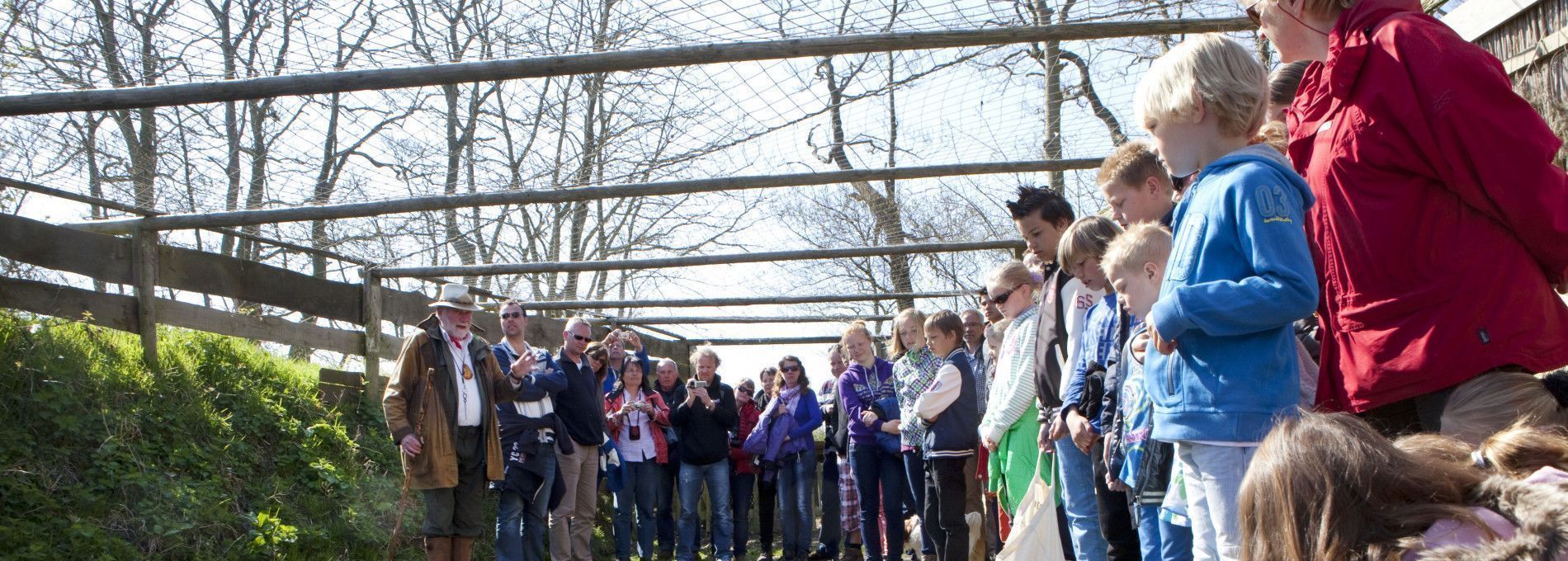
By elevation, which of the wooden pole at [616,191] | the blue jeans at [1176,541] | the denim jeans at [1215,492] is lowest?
the blue jeans at [1176,541]

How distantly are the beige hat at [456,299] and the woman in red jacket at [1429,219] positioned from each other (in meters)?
5.80

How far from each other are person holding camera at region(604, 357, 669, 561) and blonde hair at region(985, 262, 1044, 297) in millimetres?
4534

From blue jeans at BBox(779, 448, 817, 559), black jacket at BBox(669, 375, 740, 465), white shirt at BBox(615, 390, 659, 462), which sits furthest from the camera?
blue jeans at BBox(779, 448, 817, 559)

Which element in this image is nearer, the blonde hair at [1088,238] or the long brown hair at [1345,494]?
the long brown hair at [1345,494]

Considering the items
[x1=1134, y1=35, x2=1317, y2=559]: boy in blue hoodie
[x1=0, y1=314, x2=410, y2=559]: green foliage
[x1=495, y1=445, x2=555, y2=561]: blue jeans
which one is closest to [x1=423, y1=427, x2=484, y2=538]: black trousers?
[x1=495, y1=445, x2=555, y2=561]: blue jeans

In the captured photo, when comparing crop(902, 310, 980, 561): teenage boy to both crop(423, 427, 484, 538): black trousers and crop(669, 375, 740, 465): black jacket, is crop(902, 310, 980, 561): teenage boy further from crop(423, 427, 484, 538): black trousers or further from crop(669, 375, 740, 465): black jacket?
crop(669, 375, 740, 465): black jacket

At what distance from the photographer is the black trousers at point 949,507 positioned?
6598 mm

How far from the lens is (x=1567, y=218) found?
2223mm

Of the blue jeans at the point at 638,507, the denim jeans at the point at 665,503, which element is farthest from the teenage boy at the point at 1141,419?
the denim jeans at the point at 665,503

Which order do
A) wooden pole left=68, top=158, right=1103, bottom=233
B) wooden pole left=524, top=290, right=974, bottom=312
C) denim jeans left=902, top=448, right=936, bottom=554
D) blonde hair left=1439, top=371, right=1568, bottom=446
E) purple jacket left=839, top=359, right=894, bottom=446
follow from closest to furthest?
blonde hair left=1439, top=371, right=1568, bottom=446, wooden pole left=68, top=158, right=1103, bottom=233, denim jeans left=902, top=448, right=936, bottom=554, purple jacket left=839, top=359, right=894, bottom=446, wooden pole left=524, top=290, right=974, bottom=312

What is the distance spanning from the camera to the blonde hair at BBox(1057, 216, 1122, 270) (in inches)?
156

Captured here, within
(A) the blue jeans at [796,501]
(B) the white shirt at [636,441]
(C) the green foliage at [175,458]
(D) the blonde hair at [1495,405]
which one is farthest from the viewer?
(A) the blue jeans at [796,501]

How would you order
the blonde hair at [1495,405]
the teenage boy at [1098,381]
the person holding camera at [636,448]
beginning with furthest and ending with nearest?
1. the person holding camera at [636,448]
2. the teenage boy at [1098,381]
3. the blonde hair at [1495,405]

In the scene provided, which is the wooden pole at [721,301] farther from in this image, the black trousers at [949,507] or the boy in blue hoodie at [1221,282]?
the boy in blue hoodie at [1221,282]
